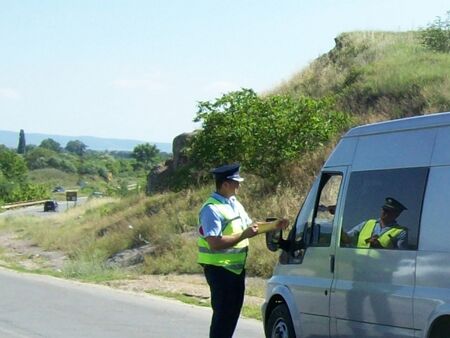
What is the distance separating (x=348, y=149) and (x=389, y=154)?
0.71 metres

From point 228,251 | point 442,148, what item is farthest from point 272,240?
point 442,148

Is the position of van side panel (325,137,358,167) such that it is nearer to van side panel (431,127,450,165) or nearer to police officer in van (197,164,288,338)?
police officer in van (197,164,288,338)

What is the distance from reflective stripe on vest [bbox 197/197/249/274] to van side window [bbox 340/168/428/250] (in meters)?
1.26

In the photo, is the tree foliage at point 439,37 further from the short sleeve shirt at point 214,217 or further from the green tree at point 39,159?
the green tree at point 39,159

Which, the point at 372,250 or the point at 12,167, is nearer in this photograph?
the point at 372,250

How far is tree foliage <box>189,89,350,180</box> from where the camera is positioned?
2500 centimetres

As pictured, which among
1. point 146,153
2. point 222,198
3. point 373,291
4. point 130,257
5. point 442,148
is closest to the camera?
point 442,148

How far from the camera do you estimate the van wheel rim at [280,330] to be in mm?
8852

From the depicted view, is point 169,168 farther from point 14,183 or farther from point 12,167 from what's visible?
point 12,167

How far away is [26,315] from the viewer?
14195 mm

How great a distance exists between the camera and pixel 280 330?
898 centimetres

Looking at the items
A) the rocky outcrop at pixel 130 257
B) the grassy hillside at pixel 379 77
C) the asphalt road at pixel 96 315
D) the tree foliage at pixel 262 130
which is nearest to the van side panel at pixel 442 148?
the asphalt road at pixel 96 315

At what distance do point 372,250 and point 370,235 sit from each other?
0.15m

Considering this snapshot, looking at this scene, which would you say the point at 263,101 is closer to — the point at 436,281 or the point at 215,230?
the point at 215,230
